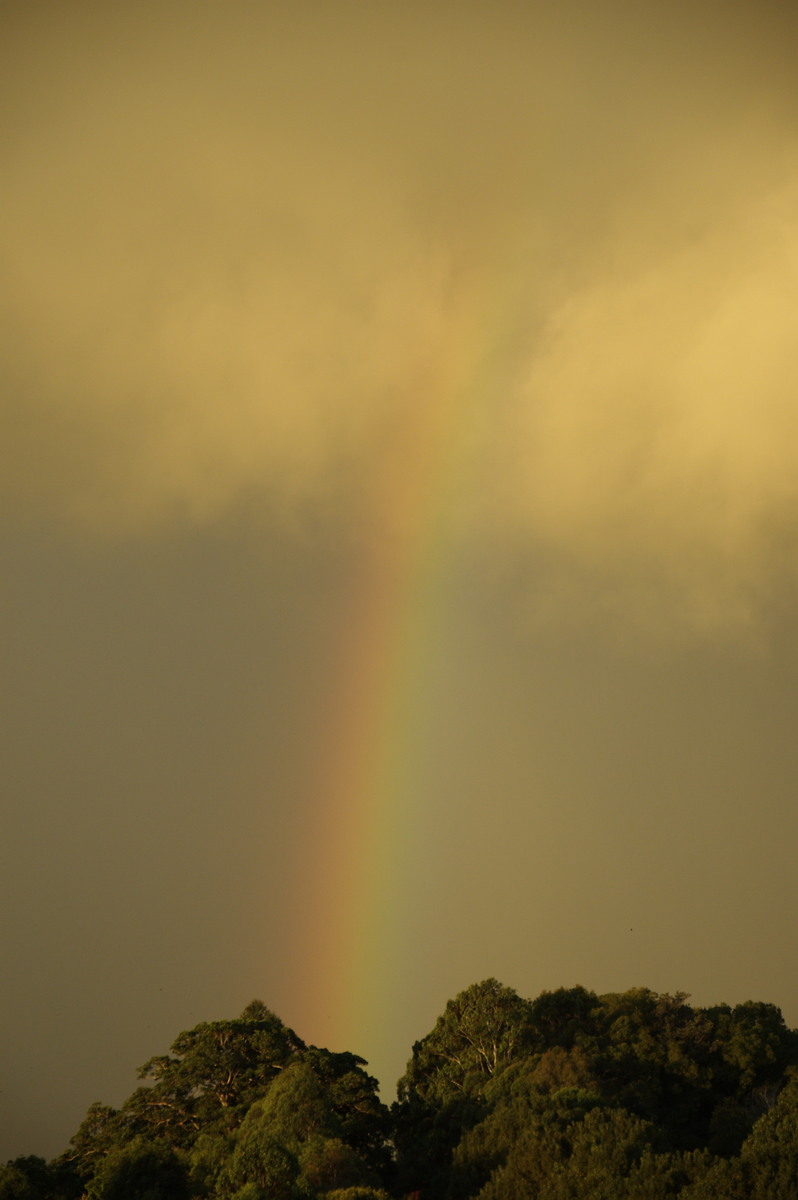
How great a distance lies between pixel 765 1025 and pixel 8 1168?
162 ft

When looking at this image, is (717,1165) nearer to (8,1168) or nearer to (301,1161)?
(301,1161)

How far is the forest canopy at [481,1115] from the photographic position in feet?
110

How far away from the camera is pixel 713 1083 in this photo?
62.8 meters

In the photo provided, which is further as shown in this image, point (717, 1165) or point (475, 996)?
point (475, 996)

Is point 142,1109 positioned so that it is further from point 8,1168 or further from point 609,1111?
point 609,1111

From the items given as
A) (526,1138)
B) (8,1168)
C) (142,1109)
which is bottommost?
(526,1138)

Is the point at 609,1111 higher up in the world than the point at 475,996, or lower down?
lower down

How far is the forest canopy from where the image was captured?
33.6 m

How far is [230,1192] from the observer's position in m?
32.9

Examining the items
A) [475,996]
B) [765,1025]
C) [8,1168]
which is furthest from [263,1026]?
[765,1025]

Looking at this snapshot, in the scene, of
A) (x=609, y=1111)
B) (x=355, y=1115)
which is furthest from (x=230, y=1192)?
(x=355, y=1115)

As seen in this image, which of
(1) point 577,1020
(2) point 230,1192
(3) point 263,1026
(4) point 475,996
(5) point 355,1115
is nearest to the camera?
(2) point 230,1192

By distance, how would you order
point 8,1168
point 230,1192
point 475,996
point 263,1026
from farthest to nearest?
point 475,996 < point 263,1026 < point 8,1168 < point 230,1192

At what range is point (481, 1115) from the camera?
155 feet
